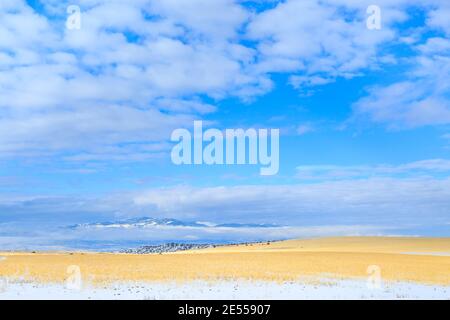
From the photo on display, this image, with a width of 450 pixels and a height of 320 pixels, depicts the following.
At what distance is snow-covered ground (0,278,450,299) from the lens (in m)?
31.5

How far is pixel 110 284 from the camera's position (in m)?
37.4

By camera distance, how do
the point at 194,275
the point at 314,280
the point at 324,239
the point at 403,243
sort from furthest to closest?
the point at 324,239 → the point at 403,243 → the point at 194,275 → the point at 314,280

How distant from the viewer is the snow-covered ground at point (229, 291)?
31.5 metres

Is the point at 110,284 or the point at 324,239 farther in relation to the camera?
the point at 324,239

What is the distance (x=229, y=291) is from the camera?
33.7m

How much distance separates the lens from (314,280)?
41438 mm
